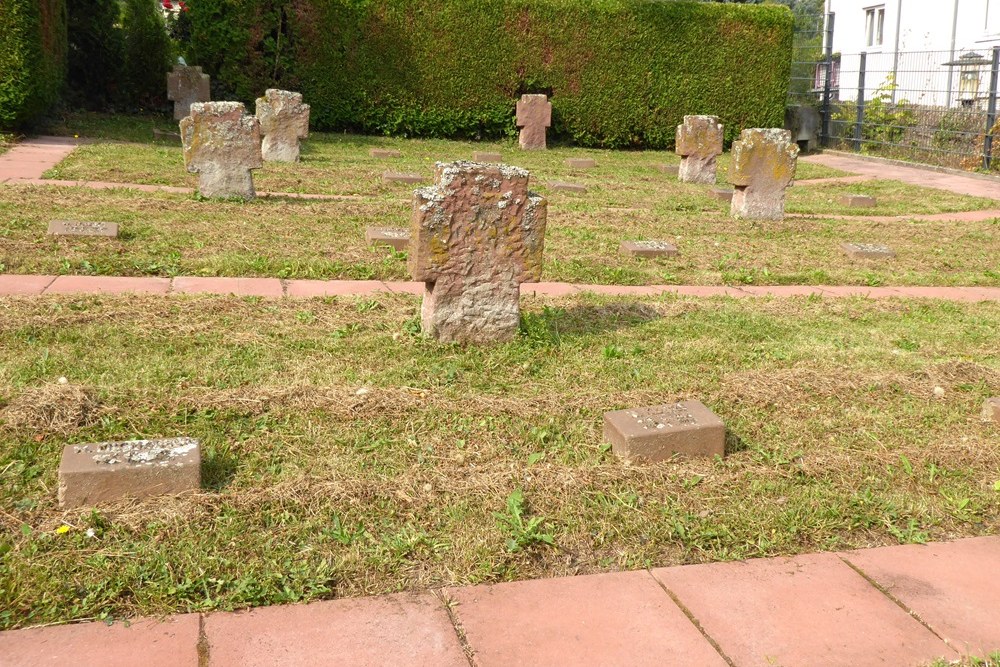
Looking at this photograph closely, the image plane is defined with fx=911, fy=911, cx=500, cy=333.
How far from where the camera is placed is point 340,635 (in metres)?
2.59

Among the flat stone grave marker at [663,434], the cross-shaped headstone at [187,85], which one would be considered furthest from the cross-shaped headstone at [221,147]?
the cross-shaped headstone at [187,85]

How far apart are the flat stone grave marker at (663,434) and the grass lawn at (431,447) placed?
0.11 meters

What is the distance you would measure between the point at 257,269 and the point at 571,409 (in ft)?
10.5

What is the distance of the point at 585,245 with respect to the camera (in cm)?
816

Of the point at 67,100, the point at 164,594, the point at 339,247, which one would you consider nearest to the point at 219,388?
the point at 164,594

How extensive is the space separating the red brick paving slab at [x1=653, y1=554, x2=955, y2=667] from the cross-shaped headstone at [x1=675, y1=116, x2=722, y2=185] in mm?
11112

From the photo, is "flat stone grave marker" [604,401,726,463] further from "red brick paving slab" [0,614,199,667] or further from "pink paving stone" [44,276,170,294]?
"pink paving stone" [44,276,170,294]

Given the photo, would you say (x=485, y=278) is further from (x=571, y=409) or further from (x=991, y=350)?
(x=991, y=350)

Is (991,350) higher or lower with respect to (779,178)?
lower

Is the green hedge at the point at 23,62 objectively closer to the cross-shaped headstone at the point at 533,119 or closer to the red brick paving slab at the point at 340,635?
the cross-shaped headstone at the point at 533,119

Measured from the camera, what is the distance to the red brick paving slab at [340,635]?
2.49 meters

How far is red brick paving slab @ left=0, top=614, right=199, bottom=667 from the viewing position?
2424 millimetres

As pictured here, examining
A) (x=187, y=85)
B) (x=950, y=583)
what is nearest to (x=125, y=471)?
(x=950, y=583)

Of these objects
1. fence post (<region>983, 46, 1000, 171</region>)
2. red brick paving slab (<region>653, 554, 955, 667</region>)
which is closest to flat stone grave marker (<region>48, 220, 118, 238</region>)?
red brick paving slab (<region>653, 554, 955, 667</region>)
